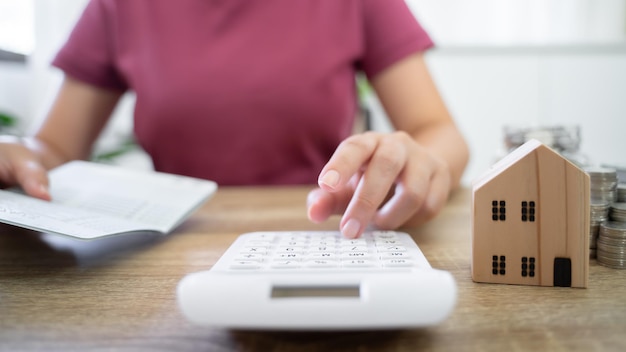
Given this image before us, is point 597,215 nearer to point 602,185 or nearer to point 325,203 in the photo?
point 602,185

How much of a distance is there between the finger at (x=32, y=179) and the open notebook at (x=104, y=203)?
0.01 m

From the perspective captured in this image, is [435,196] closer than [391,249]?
No

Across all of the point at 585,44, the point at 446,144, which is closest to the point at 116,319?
the point at 446,144

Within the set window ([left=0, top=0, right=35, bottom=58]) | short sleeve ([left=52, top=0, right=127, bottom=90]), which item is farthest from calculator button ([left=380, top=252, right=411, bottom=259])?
window ([left=0, top=0, right=35, bottom=58])

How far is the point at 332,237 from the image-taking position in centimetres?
38

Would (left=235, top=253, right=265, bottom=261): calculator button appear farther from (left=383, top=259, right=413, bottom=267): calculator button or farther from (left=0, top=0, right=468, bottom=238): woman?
(left=0, top=0, right=468, bottom=238): woman

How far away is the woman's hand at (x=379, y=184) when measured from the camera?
36 centimetres

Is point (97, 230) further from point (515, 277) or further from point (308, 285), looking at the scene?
point (515, 277)

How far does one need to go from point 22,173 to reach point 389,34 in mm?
581

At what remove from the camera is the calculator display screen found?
0.23 meters

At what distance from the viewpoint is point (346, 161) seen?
35 cm

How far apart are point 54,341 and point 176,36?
2.11ft

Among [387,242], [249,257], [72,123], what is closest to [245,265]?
[249,257]

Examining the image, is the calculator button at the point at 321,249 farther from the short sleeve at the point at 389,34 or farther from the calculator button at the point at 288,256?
the short sleeve at the point at 389,34
